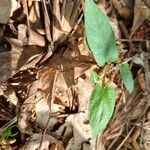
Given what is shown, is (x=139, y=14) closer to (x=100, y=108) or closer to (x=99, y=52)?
(x=99, y=52)

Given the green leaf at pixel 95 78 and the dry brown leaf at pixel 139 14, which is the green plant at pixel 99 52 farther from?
the dry brown leaf at pixel 139 14

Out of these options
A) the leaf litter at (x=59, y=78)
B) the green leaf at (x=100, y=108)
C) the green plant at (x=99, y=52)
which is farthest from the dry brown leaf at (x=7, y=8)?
the green leaf at (x=100, y=108)

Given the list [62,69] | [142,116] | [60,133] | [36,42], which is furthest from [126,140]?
[36,42]

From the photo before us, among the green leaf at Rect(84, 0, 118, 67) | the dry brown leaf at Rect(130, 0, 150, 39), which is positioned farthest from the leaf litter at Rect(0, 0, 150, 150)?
the green leaf at Rect(84, 0, 118, 67)

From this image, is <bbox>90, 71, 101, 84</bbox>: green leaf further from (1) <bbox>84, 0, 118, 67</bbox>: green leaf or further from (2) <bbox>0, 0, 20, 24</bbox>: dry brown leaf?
(2) <bbox>0, 0, 20, 24</bbox>: dry brown leaf

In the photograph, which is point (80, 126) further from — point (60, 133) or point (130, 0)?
point (130, 0)

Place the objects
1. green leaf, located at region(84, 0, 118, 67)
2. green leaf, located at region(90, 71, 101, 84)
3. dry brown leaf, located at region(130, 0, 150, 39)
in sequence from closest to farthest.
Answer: green leaf, located at region(84, 0, 118, 67) → green leaf, located at region(90, 71, 101, 84) → dry brown leaf, located at region(130, 0, 150, 39)
